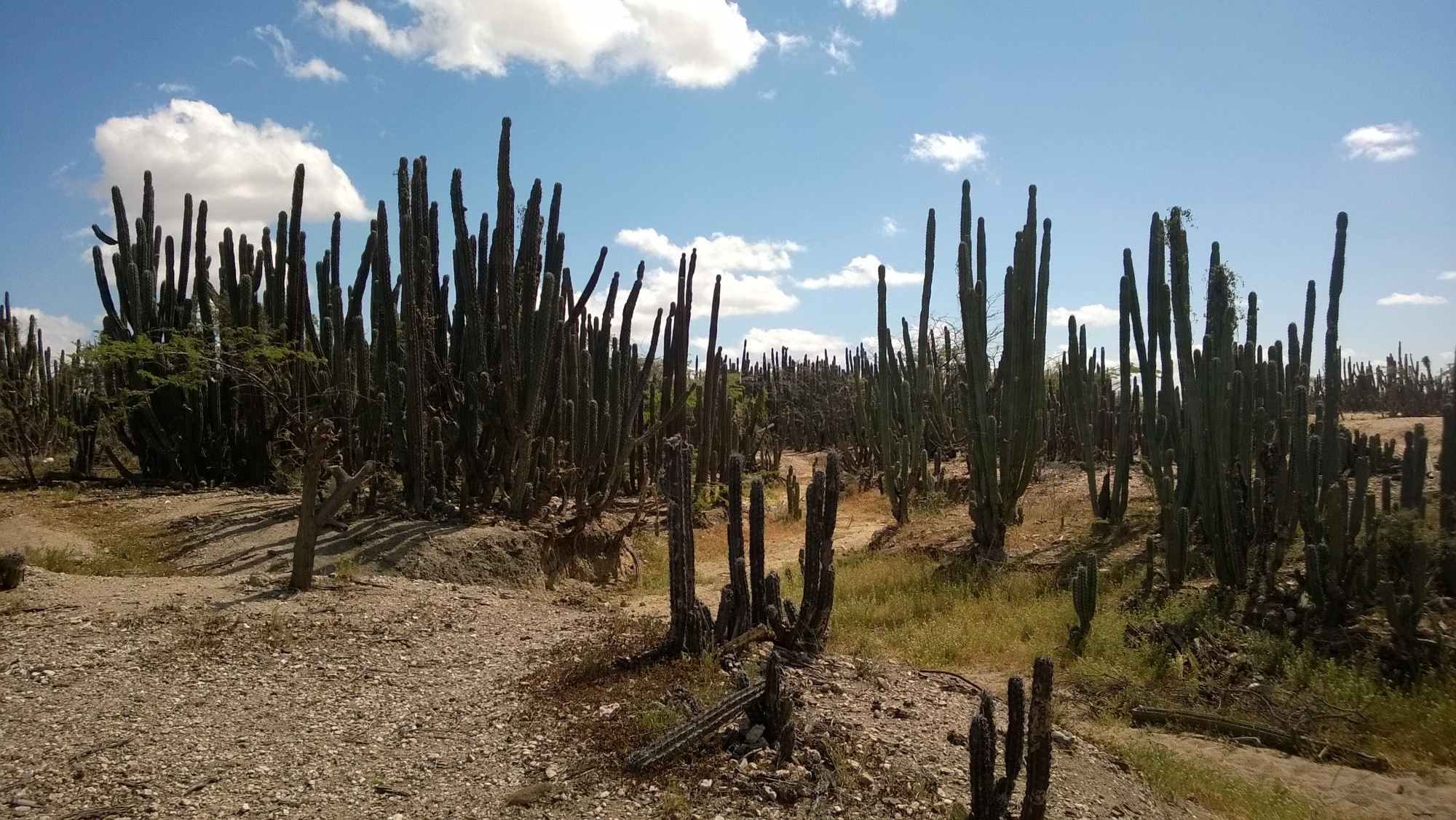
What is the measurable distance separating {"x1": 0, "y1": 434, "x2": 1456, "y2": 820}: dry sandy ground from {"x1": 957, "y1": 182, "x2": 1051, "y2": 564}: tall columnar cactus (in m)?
3.65

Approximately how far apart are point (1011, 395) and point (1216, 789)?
608 cm

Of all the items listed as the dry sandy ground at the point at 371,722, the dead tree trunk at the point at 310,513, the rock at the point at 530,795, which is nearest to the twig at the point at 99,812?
the dry sandy ground at the point at 371,722

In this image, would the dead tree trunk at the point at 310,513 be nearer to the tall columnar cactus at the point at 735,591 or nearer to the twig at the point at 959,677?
the tall columnar cactus at the point at 735,591

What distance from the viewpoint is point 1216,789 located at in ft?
18.0

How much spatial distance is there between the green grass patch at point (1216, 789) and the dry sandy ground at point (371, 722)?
0.16m

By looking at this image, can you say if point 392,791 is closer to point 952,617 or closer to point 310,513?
point 310,513

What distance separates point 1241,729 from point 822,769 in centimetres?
351

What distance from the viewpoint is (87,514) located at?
12578 millimetres

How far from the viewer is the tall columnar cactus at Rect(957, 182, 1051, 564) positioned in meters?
11.0

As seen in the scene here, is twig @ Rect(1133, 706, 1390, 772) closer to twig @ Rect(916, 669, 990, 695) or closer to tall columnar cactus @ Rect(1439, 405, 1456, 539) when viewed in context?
twig @ Rect(916, 669, 990, 695)

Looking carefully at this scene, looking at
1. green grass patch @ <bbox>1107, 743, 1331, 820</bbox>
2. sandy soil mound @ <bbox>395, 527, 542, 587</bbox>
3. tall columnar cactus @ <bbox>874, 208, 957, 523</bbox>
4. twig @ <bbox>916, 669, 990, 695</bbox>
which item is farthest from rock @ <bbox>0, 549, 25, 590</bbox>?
tall columnar cactus @ <bbox>874, 208, 957, 523</bbox>

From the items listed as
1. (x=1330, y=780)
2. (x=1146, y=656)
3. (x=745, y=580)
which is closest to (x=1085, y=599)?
(x=1146, y=656)

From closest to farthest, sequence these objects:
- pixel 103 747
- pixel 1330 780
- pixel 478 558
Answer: pixel 103 747, pixel 1330 780, pixel 478 558

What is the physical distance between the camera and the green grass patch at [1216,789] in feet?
17.1
